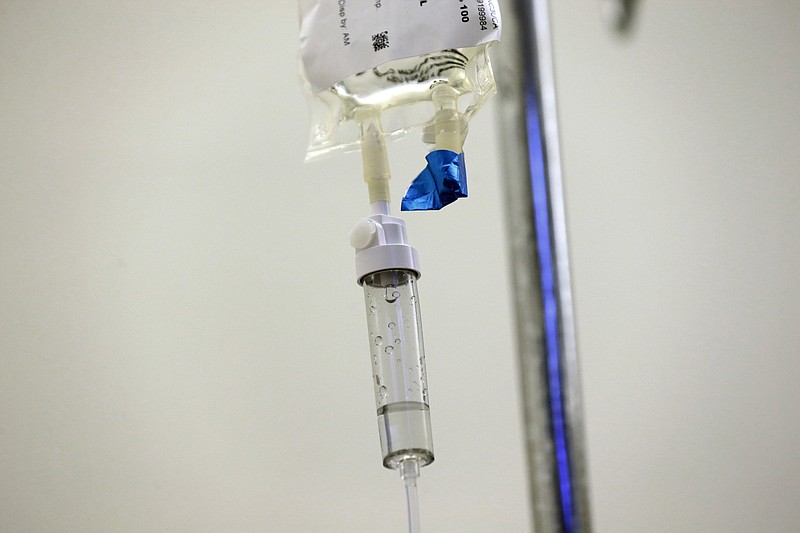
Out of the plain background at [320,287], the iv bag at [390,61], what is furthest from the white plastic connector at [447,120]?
the plain background at [320,287]

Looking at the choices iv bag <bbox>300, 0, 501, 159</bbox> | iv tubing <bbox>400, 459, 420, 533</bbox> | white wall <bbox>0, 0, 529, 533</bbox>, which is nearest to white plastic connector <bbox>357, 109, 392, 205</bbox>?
iv bag <bbox>300, 0, 501, 159</bbox>

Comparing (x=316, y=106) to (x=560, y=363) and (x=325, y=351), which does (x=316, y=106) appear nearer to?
(x=560, y=363)

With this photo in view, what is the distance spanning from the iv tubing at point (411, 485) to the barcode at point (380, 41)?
0.23 meters

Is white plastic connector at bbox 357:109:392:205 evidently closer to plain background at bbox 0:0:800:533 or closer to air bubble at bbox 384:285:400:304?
air bubble at bbox 384:285:400:304

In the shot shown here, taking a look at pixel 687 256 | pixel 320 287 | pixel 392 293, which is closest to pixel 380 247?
pixel 392 293

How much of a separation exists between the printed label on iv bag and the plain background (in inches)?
15.6

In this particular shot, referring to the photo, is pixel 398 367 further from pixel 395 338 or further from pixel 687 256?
pixel 687 256

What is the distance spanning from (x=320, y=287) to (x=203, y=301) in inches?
4.7

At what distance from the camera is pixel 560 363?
62 cm

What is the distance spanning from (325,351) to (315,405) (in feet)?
0.18

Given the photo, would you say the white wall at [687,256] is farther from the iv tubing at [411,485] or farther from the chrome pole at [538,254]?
the iv tubing at [411,485]

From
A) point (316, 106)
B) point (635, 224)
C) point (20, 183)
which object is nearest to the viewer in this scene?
point (316, 106)

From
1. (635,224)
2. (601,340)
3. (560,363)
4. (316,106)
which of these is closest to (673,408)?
(601,340)

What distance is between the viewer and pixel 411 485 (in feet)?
1.56
